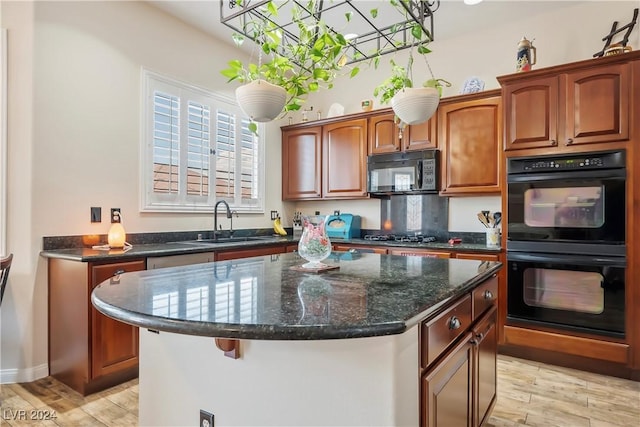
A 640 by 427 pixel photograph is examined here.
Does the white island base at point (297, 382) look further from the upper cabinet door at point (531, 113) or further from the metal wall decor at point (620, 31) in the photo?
the metal wall decor at point (620, 31)

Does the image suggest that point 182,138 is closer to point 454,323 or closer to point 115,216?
point 115,216

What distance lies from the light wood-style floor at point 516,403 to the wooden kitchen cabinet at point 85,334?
95 millimetres

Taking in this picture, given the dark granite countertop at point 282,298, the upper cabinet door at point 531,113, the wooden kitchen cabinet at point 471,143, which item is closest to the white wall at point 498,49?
the wooden kitchen cabinet at point 471,143

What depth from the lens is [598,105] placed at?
2537mm

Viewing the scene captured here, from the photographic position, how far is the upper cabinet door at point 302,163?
421 cm

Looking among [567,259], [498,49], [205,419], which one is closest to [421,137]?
[498,49]

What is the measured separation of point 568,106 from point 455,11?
1.31 metres

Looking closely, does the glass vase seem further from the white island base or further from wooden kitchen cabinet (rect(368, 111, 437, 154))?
wooden kitchen cabinet (rect(368, 111, 437, 154))

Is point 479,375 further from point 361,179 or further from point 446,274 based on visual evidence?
point 361,179

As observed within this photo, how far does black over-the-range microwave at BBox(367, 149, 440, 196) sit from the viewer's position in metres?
3.41

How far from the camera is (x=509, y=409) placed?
2.14 m

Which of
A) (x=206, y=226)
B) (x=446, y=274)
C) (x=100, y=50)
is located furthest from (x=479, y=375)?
Answer: (x=100, y=50)

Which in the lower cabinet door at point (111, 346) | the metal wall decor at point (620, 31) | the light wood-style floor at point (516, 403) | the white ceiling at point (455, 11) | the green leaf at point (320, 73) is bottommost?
the light wood-style floor at point (516, 403)

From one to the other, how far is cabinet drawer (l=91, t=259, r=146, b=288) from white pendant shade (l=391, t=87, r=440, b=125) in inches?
75.7
